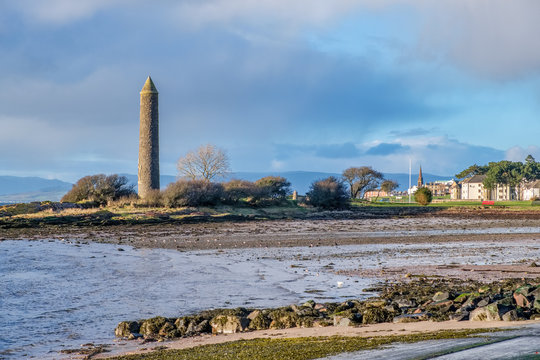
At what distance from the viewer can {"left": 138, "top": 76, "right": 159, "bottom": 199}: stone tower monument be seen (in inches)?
2000

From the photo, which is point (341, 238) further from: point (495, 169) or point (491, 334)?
point (495, 169)

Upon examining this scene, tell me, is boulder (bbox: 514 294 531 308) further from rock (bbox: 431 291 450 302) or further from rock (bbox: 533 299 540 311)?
rock (bbox: 431 291 450 302)

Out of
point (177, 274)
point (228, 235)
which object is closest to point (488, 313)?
point (177, 274)

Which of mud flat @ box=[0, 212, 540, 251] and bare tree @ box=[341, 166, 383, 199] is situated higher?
bare tree @ box=[341, 166, 383, 199]

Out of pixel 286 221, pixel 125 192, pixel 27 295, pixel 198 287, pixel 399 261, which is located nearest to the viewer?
pixel 27 295

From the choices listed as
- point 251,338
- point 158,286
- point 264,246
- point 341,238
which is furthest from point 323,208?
point 251,338

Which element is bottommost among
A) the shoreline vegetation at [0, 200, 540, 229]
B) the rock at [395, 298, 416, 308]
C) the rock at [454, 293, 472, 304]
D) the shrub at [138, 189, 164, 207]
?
the rock at [395, 298, 416, 308]

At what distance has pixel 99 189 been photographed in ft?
166

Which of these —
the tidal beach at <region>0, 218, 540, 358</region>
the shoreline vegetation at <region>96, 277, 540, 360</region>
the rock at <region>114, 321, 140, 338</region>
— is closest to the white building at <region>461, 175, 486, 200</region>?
the tidal beach at <region>0, 218, 540, 358</region>

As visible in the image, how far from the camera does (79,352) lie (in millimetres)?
8969

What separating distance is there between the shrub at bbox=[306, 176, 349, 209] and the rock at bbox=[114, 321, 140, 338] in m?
50.9

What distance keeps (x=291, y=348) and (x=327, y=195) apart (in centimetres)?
5334

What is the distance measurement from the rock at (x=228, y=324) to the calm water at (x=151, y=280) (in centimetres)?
169

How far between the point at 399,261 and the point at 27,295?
36.8 feet
